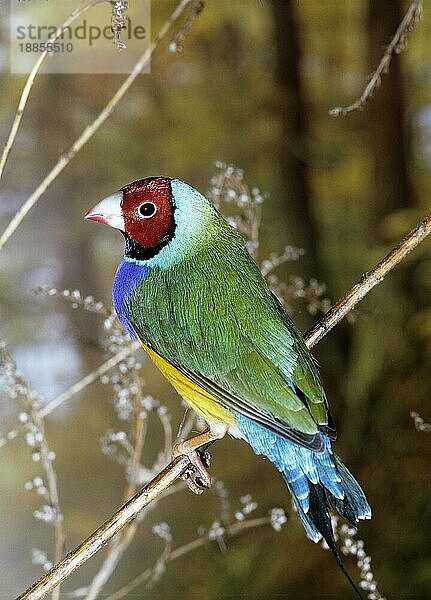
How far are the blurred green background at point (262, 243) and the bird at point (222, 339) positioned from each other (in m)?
0.69

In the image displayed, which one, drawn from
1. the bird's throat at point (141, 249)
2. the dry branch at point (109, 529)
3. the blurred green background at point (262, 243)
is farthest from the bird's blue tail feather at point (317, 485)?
the blurred green background at point (262, 243)

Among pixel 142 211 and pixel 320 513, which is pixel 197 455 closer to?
pixel 320 513

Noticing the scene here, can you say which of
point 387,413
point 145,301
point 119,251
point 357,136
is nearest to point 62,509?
point 119,251

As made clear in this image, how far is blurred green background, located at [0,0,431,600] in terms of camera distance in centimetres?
155

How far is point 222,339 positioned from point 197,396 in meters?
0.07

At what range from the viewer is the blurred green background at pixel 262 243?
60.9 inches

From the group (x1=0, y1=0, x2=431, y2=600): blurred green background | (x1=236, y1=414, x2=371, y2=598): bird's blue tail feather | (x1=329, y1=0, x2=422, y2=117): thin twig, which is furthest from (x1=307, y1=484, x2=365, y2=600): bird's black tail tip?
(x1=0, y1=0, x2=431, y2=600): blurred green background

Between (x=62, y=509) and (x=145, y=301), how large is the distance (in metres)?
0.86

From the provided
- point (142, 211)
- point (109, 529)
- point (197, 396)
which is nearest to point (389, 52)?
point (142, 211)

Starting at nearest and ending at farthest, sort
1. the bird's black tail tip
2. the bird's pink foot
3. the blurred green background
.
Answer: the bird's black tail tip
the bird's pink foot
the blurred green background

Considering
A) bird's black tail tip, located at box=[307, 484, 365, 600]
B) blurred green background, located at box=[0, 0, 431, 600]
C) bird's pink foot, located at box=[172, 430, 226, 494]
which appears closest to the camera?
bird's black tail tip, located at box=[307, 484, 365, 600]

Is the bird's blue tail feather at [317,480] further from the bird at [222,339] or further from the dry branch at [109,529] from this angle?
the dry branch at [109,529]

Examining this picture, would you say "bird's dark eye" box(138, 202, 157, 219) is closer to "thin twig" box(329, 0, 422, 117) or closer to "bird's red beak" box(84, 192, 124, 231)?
"bird's red beak" box(84, 192, 124, 231)

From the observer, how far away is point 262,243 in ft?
5.30
